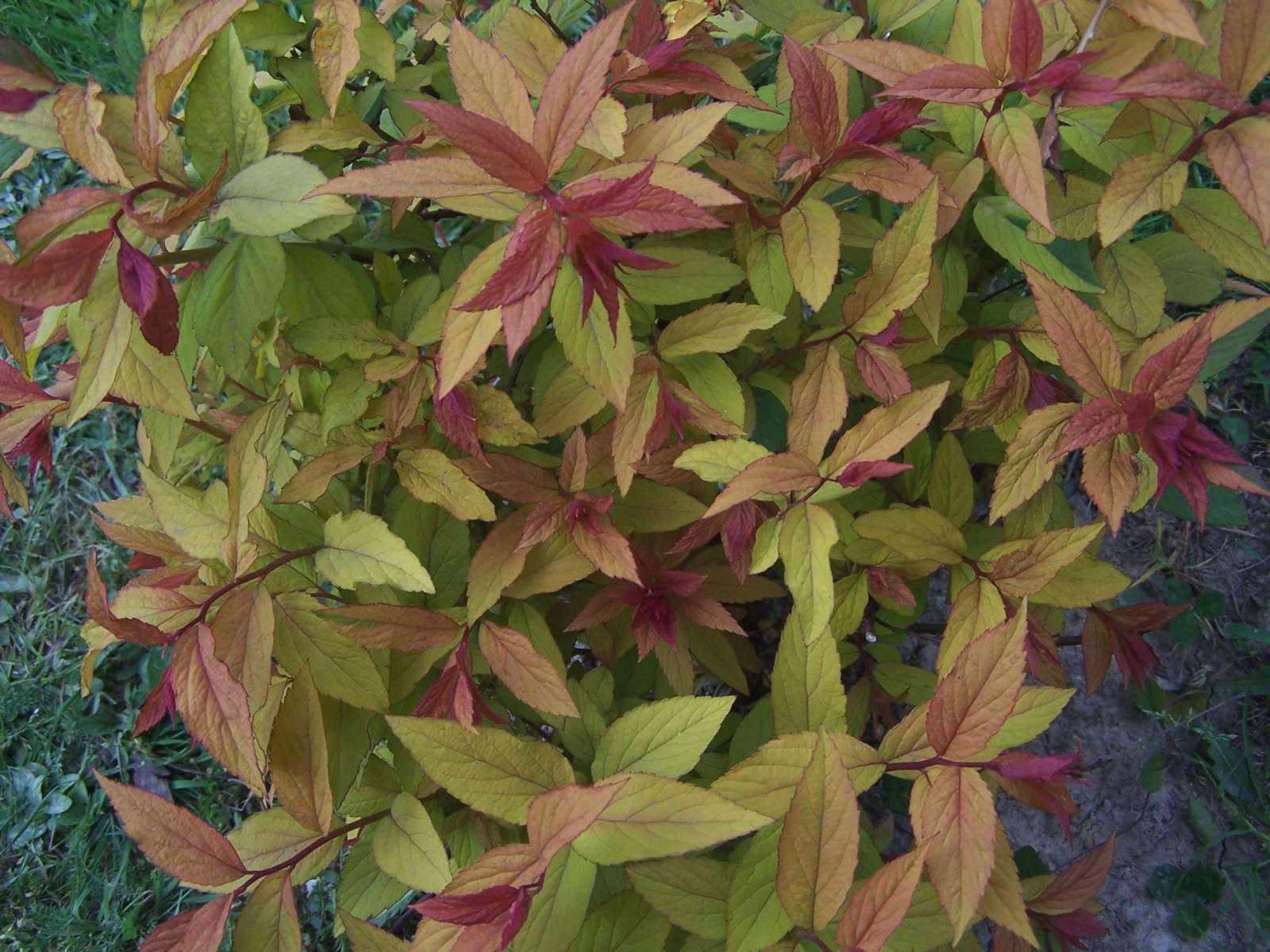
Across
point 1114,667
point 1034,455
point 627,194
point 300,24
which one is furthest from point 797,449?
point 1114,667

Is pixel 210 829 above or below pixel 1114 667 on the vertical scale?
above

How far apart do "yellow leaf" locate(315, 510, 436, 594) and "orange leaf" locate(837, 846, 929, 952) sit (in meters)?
0.54

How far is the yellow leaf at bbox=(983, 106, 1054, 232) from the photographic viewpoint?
98 centimetres

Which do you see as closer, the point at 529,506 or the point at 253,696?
the point at 253,696

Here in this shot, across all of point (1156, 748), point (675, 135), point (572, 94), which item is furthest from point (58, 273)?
point (1156, 748)

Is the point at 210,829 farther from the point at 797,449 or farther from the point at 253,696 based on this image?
the point at 797,449

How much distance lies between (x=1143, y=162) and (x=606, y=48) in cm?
65

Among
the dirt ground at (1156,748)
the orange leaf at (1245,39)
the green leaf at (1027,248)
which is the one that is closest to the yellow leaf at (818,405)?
the green leaf at (1027,248)

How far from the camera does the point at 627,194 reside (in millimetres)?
790

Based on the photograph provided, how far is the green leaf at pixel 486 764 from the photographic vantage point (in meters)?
0.98

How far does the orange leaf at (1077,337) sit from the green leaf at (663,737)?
53 centimetres

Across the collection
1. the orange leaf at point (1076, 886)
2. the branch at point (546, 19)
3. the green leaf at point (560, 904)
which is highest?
the branch at point (546, 19)

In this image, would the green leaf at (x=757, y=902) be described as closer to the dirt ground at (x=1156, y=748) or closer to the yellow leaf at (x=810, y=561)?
the yellow leaf at (x=810, y=561)

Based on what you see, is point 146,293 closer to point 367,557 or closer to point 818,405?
point 367,557
